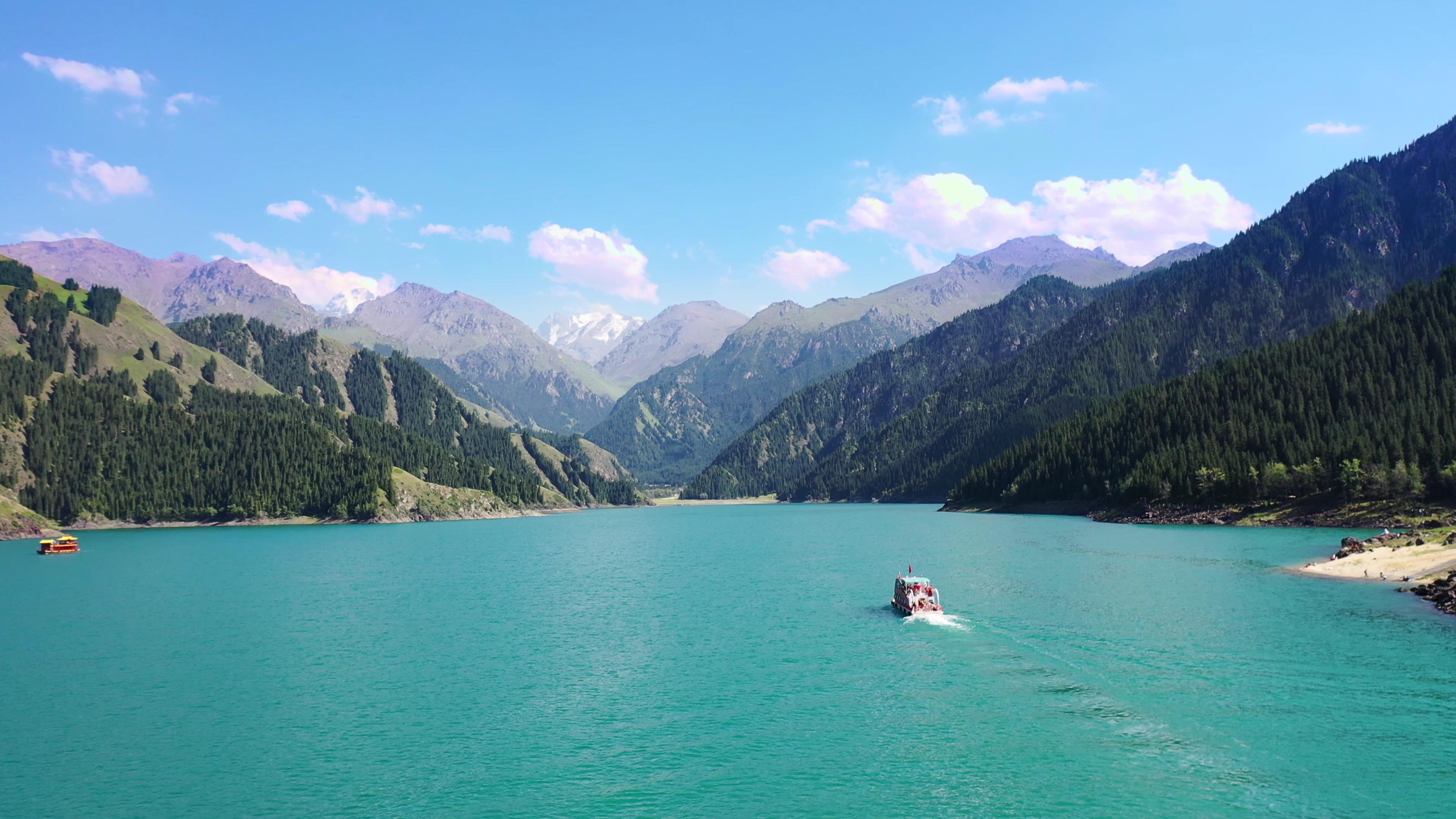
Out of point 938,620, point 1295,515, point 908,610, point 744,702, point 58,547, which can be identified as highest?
point 1295,515

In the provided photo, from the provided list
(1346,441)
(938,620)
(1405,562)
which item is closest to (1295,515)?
(1346,441)

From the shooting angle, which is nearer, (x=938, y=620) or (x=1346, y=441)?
(x=938, y=620)

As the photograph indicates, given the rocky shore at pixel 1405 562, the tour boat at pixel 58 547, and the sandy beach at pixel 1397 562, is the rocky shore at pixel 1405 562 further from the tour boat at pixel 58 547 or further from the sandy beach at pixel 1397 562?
the tour boat at pixel 58 547

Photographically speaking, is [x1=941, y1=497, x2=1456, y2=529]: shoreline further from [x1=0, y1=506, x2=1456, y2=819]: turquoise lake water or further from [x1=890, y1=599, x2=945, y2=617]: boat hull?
[x1=890, y1=599, x2=945, y2=617]: boat hull

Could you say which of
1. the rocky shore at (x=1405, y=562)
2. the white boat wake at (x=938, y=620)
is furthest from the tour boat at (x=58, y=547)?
the rocky shore at (x=1405, y=562)

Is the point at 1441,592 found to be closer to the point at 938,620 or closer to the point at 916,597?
the point at 938,620

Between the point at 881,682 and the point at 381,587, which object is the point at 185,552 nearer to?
the point at 381,587

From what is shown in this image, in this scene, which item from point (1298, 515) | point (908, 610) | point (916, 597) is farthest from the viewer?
point (1298, 515)
